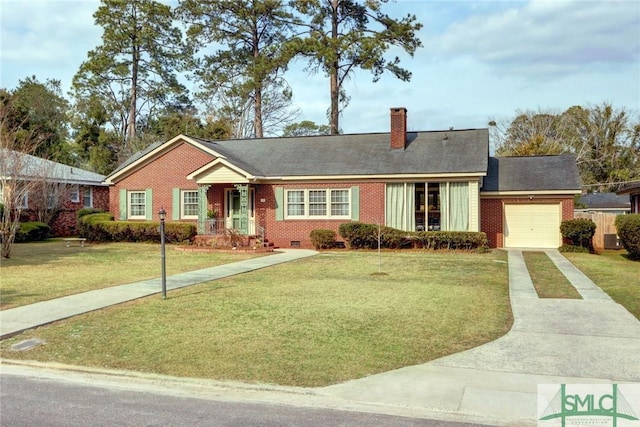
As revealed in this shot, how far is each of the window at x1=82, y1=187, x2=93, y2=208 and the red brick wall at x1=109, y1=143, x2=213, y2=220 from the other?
23.9 ft

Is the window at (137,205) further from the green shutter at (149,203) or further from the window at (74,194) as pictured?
the window at (74,194)

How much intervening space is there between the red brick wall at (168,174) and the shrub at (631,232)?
17.2 meters

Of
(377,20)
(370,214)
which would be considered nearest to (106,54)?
(377,20)

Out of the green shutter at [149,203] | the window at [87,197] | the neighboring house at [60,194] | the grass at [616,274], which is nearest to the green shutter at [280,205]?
the green shutter at [149,203]

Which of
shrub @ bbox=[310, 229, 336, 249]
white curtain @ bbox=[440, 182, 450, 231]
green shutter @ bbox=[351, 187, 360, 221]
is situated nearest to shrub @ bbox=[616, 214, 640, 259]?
white curtain @ bbox=[440, 182, 450, 231]

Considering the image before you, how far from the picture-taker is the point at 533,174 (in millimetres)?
23484

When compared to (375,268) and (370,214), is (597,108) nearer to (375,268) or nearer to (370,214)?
(370,214)

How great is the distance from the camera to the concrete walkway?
4953mm

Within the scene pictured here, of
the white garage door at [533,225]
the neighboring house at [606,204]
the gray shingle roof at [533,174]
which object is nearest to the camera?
the gray shingle roof at [533,174]

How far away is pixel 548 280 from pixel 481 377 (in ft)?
26.9

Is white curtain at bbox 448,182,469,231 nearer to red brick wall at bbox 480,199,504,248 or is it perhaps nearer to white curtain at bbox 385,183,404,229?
white curtain at bbox 385,183,404,229

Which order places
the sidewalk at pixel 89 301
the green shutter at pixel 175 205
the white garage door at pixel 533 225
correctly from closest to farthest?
the sidewalk at pixel 89 301, the white garage door at pixel 533 225, the green shutter at pixel 175 205

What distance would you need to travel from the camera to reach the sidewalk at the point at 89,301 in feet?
26.6

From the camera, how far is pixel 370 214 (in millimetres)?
22422
